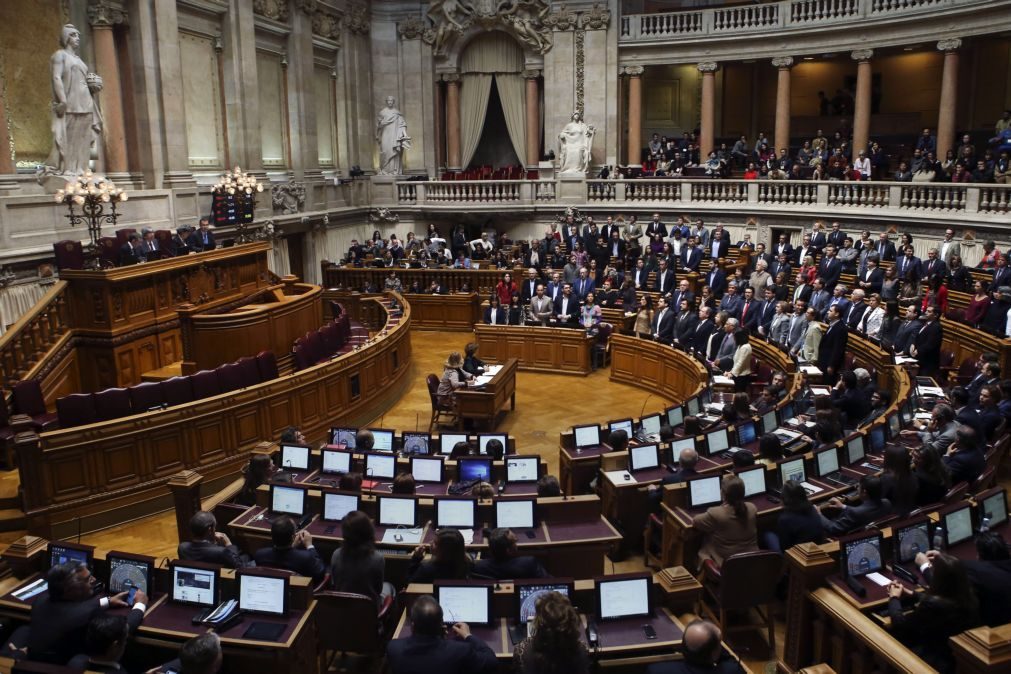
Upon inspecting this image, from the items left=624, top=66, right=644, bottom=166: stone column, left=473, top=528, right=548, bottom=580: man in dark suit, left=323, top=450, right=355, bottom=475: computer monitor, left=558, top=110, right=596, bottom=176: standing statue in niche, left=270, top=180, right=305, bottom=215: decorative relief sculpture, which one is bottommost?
left=323, top=450, right=355, bottom=475: computer monitor

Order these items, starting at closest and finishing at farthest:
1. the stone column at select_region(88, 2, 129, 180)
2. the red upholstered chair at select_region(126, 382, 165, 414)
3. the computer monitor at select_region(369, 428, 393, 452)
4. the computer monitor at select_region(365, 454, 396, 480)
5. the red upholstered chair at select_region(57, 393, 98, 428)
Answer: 1. the computer monitor at select_region(365, 454, 396, 480)
2. the computer monitor at select_region(369, 428, 393, 452)
3. the red upholstered chair at select_region(57, 393, 98, 428)
4. the red upholstered chair at select_region(126, 382, 165, 414)
5. the stone column at select_region(88, 2, 129, 180)

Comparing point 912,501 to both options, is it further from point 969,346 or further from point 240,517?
point 969,346

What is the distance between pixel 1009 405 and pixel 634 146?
19.3m

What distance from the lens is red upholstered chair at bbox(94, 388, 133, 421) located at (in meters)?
9.70

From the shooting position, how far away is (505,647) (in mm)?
5102

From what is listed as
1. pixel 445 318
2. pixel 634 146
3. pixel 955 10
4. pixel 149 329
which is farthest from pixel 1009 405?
pixel 634 146

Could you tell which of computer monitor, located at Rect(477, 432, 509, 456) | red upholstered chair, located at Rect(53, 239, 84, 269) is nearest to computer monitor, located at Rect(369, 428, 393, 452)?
computer monitor, located at Rect(477, 432, 509, 456)

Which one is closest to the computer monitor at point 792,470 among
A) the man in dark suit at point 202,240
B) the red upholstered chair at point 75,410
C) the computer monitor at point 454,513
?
the computer monitor at point 454,513

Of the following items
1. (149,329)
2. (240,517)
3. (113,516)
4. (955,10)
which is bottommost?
(113,516)

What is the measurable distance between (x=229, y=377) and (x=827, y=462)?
7.41m

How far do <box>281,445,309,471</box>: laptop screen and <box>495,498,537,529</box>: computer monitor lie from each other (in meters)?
2.55

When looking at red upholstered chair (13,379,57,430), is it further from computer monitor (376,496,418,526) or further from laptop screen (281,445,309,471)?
computer monitor (376,496,418,526)

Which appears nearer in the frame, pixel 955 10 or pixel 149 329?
pixel 149 329

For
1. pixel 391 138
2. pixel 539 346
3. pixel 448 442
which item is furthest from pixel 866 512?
pixel 391 138
